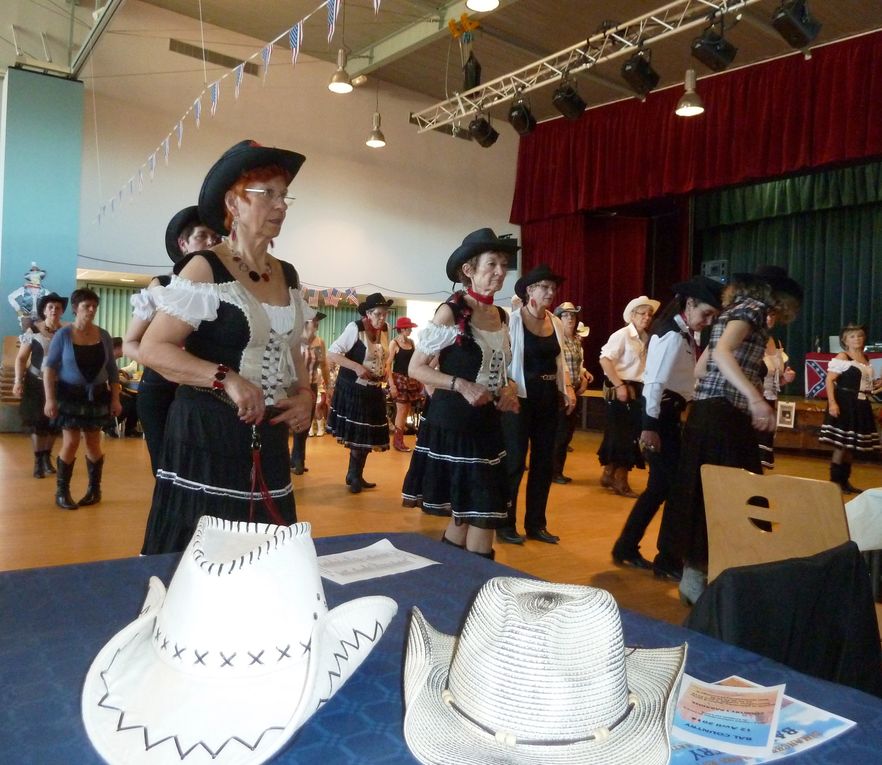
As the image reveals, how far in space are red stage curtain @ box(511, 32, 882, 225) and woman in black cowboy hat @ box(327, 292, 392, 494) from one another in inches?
227

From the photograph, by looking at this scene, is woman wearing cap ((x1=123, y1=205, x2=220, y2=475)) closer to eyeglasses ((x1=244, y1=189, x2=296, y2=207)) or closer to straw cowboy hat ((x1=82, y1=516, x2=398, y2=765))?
eyeglasses ((x1=244, y1=189, x2=296, y2=207))

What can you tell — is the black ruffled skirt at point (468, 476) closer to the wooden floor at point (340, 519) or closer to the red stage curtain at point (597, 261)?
the wooden floor at point (340, 519)

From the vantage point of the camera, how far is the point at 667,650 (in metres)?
0.88

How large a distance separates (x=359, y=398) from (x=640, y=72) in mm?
4353

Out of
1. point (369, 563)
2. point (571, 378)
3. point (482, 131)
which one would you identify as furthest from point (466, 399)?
point (482, 131)

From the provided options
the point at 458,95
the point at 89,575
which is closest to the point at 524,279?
the point at 89,575

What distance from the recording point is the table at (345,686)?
0.74 metres

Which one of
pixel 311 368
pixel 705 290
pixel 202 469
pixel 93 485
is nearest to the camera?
pixel 202 469

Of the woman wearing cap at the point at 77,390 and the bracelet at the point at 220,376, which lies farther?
the woman wearing cap at the point at 77,390

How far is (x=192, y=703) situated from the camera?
0.69 meters

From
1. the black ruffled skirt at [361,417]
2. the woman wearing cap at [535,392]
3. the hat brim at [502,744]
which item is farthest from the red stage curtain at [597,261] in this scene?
the hat brim at [502,744]

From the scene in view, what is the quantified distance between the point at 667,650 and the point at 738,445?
2364 millimetres

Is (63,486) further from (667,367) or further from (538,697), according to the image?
(538,697)

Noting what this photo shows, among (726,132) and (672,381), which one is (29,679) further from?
(726,132)
